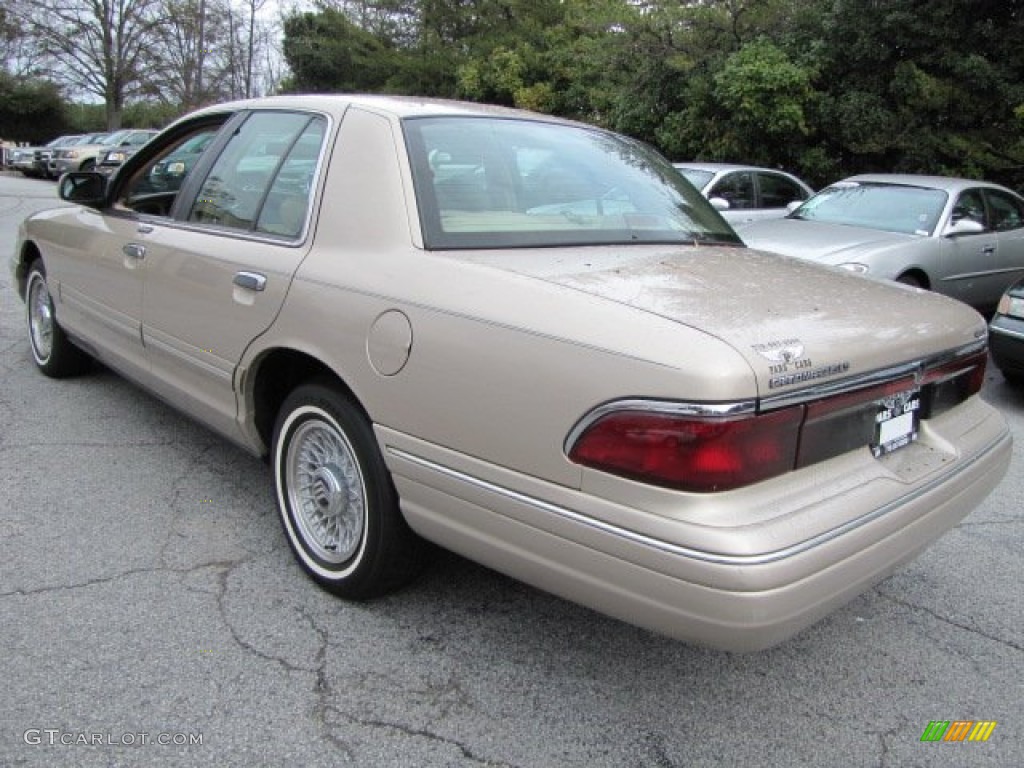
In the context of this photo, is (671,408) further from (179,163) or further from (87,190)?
(87,190)

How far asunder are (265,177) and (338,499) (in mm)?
1277

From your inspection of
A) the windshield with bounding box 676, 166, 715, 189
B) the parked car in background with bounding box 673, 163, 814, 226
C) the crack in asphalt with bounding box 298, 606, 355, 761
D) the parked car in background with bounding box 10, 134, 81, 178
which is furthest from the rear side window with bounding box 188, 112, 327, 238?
the parked car in background with bounding box 10, 134, 81, 178

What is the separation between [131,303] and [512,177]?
194 centimetres

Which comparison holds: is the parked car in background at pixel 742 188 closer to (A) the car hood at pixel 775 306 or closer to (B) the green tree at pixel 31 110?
(A) the car hood at pixel 775 306

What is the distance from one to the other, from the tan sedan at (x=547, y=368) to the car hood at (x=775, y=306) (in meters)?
0.01

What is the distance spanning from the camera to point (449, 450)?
2326 millimetres

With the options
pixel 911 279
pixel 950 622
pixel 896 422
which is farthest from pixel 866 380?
pixel 911 279

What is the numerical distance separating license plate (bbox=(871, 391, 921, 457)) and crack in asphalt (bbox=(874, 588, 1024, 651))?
0.82m

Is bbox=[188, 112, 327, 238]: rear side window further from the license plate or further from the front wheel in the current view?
the license plate

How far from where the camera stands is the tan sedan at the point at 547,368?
1.98 meters

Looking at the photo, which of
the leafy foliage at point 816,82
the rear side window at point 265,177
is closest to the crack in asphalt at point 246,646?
the rear side window at point 265,177

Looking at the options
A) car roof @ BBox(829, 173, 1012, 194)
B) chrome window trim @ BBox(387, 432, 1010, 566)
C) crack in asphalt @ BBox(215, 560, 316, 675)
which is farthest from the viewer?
car roof @ BBox(829, 173, 1012, 194)

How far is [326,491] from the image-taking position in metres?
2.93

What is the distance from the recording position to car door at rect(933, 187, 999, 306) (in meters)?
7.39
